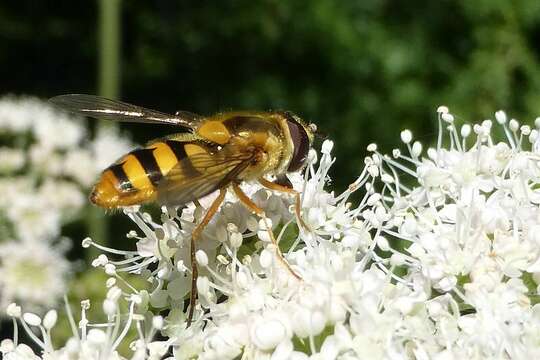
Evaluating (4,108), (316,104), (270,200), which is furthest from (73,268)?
(316,104)

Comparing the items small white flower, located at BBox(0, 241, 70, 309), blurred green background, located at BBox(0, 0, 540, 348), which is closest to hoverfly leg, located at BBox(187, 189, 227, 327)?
small white flower, located at BBox(0, 241, 70, 309)

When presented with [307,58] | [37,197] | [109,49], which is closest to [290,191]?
[37,197]

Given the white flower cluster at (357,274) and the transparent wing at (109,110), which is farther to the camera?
the transparent wing at (109,110)

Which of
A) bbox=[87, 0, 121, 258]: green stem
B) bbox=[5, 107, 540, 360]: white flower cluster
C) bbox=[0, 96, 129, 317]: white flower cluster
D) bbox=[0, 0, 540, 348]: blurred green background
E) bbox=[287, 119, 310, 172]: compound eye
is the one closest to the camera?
bbox=[5, 107, 540, 360]: white flower cluster

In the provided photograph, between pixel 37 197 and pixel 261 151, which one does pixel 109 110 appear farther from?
pixel 37 197

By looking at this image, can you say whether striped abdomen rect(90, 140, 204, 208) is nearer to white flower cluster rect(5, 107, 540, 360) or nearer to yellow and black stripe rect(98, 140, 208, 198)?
yellow and black stripe rect(98, 140, 208, 198)

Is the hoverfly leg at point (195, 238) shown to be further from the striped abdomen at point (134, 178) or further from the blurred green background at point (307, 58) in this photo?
the blurred green background at point (307, 58)

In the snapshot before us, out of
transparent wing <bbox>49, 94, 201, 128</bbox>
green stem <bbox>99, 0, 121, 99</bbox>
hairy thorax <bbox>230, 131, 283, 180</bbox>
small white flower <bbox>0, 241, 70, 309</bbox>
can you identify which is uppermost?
green stem <bbox>99, 0, 121, 99</bbox>

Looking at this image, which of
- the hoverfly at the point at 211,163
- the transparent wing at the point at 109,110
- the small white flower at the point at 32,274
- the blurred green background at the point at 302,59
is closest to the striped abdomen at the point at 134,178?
the hoverfly at the point at 211,163
